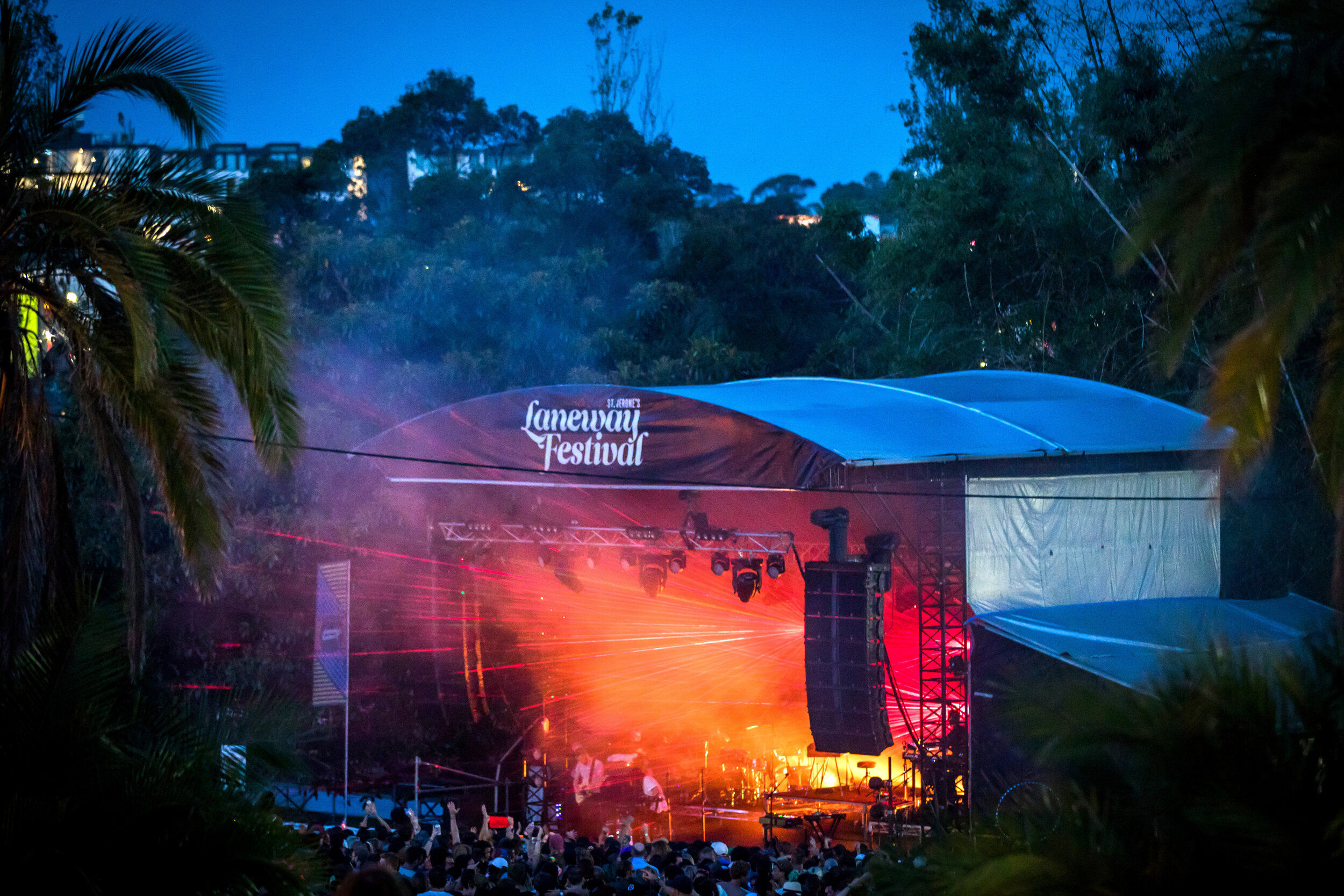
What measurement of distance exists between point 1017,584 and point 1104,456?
164cm

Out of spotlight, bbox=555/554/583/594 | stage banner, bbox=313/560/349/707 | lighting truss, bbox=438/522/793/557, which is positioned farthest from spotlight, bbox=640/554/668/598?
stage banner, bbox=313/560/349/707

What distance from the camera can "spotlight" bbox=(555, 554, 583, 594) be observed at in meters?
15.1

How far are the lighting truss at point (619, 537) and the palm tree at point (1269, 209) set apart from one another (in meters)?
7.34

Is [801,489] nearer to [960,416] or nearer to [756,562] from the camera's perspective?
[960,416]

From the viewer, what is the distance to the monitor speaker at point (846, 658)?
38.7ft

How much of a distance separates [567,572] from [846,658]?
446 cm

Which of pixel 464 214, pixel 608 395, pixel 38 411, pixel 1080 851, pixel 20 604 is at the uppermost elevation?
pixel 464 214

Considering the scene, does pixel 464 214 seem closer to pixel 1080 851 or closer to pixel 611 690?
pixel 611 690

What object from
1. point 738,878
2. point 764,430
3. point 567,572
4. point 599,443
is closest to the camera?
point 738,878

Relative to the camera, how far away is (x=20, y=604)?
6594 millimetres

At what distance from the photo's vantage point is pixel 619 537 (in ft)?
48.0

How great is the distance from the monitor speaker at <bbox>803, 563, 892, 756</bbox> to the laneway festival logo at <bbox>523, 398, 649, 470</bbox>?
2.32 m

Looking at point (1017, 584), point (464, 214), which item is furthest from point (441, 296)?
point (1017, 584)

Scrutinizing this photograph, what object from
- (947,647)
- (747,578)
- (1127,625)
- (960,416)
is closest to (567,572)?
(747,578)
